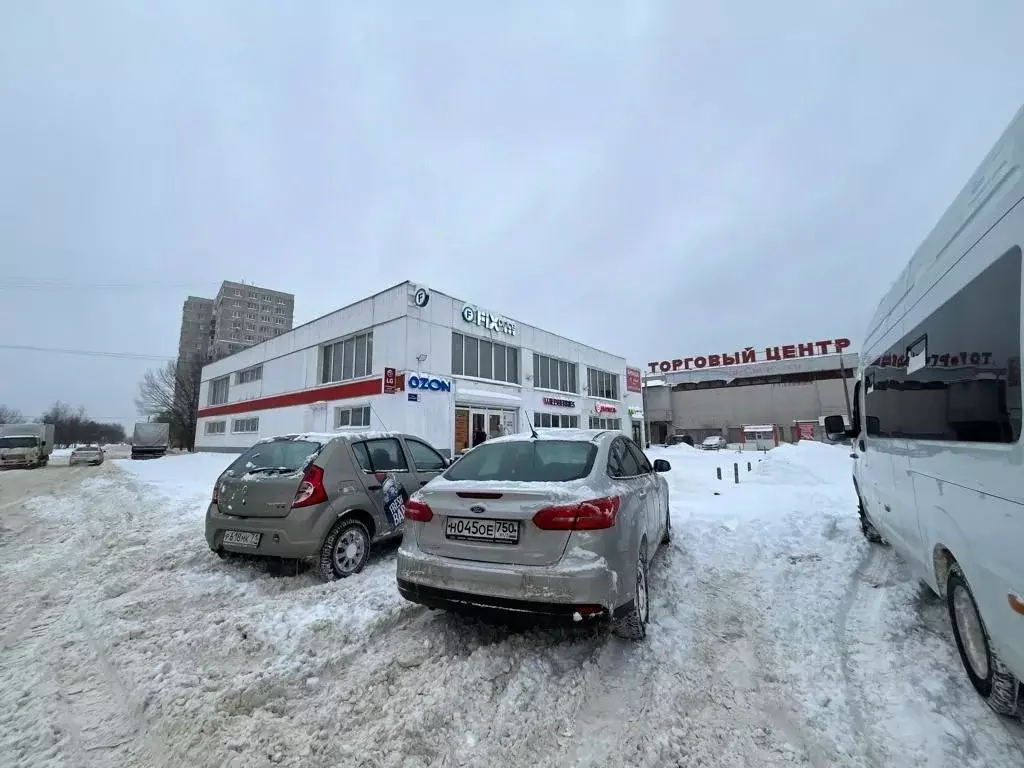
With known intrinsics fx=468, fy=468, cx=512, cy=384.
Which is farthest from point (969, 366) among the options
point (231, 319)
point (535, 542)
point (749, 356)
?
point (231, 319)

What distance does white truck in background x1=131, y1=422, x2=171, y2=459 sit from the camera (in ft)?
119

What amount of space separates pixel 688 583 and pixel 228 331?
279 ft

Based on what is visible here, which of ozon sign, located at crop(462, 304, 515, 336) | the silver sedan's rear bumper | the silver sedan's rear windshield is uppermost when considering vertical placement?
ozon sign, located at crop(462, 304, 515, 336)

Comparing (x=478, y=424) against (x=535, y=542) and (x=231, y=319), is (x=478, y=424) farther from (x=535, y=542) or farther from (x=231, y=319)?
(x=231, y=319)

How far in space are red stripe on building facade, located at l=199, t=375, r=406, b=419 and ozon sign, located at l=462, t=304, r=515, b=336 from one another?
4665 millimetres

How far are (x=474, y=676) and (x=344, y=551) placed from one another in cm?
267

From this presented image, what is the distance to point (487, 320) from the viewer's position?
22234mm

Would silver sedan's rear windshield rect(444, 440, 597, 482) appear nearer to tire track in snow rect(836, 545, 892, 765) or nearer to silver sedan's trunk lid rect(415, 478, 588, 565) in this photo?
silver sedan's trunk lid rect(415, 478, 588, 565)

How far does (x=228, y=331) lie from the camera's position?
74.8 meters

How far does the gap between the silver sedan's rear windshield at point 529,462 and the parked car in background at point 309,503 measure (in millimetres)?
1760

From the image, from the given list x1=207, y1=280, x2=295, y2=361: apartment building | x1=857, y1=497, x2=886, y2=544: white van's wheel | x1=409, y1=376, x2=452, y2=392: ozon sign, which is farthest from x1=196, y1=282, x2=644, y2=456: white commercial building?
x1=207, y1=280, x2=295, y2=361: apartment building

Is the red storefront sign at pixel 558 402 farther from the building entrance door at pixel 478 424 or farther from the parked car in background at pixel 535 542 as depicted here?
the parked car in background at pixel 535 542

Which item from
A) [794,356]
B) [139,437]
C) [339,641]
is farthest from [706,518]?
[794,356]

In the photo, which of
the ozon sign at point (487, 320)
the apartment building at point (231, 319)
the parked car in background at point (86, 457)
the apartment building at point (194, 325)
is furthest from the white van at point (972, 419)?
the apartment building at point (194, 325)
